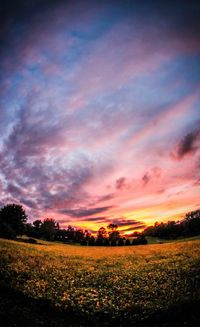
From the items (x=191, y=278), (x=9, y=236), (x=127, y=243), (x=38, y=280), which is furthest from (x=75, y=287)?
(x=127, y=243)

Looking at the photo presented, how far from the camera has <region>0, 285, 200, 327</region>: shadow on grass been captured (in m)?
11.9

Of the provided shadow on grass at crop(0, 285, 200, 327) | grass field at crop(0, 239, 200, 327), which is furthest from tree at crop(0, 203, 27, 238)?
shadow on grass at crop(0, 285, 200, 327)

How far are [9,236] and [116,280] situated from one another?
60596mm

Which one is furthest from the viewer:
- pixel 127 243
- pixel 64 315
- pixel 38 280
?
pixel 127 243

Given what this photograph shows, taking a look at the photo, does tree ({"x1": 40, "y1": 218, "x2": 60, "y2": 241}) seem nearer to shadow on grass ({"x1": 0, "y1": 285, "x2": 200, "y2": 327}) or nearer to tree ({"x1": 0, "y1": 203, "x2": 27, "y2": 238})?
tree ({"x1": 0, "y1": 203, "x2": 27, "y2": 238})

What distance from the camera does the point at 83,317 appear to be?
523 inches

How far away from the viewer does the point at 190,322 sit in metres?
11.5

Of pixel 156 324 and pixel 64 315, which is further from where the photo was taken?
pixel 64 315

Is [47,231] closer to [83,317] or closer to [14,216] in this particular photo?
[14,216]

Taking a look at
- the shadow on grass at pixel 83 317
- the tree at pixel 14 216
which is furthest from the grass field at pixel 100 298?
the tree at pixel 14 216

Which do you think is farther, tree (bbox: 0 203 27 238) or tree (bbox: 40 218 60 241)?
tree (bbox: 40 218 60 241)

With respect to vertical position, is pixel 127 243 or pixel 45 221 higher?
pixel 45 221

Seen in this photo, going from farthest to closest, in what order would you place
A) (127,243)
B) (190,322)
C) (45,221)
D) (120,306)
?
(45,221), (127,243), (120,306), (190,322)

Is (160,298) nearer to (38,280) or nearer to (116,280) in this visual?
(116,280)
